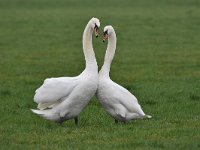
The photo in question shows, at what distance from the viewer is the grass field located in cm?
983

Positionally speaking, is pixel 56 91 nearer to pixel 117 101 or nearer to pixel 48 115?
pixel 48 115

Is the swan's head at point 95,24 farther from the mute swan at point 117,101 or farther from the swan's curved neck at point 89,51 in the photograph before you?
the mute swan at point 117,101

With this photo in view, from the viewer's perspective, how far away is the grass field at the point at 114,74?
32.2ft

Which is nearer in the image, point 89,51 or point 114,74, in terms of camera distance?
point 89,51

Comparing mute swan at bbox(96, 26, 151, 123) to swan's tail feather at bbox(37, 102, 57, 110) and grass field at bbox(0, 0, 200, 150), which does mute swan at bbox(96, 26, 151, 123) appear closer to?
grass field at bbox(0, 0, 200, 150)

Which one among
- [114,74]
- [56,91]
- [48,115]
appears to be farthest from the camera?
[114,74]

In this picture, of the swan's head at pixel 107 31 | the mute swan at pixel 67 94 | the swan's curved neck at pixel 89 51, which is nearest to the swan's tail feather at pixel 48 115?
the mute swan at pixel 67 94

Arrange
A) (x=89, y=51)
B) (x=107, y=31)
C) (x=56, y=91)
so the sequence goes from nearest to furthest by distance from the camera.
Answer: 1. (x=56, y=91)
2. (x=89, y=51)
3. (x=107, y=31)

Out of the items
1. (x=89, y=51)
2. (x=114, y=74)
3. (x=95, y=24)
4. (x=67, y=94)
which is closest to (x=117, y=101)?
(x=67, y=94)

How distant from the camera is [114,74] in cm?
1958

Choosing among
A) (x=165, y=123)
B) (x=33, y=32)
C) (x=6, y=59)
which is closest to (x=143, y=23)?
(x=33, y=32)

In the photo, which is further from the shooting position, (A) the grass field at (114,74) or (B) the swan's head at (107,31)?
(B) the swan's head at (107,31)

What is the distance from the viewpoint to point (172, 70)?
2053cm

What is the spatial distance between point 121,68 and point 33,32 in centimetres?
1422
